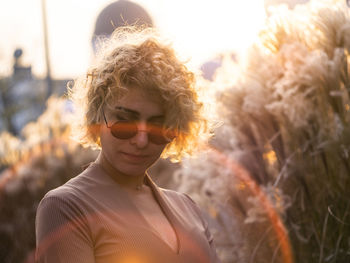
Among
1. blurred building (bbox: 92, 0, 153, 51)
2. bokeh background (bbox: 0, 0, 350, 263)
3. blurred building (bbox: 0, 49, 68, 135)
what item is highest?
blurred building (bbox: 92, 0, 153, 51)

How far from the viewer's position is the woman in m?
1.31

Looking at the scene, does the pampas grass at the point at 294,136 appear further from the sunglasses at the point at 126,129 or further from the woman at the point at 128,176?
the sunglasses at the point at 126,129

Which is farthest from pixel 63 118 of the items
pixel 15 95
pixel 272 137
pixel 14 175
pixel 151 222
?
pixel 15 95

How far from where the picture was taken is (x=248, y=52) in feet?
9.84

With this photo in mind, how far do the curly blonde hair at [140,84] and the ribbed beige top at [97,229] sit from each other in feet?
0.78

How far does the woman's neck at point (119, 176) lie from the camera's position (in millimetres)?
1534

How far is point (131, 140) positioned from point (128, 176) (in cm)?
14

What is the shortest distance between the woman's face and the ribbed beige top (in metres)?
0.07

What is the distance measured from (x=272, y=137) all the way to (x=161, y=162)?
2918 mm

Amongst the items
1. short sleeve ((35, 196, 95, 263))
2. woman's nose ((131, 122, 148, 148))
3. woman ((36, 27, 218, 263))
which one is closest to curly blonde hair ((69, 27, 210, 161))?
woman ((36, 27, 218, 263))

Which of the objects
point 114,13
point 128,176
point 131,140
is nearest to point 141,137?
point 131,140

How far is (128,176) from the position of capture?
157 centimetres

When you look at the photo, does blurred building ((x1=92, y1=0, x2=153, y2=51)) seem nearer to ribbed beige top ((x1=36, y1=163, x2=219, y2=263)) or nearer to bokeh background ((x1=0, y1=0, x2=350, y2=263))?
bokeh background ((x1=0, y1=0, x2=350, y2=263))

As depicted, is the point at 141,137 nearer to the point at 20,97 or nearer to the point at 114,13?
the point at 114,13
